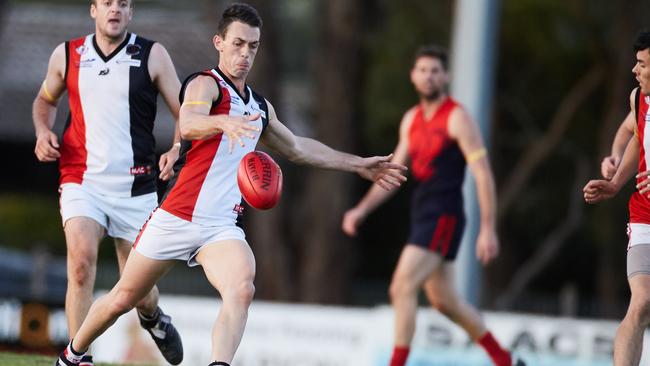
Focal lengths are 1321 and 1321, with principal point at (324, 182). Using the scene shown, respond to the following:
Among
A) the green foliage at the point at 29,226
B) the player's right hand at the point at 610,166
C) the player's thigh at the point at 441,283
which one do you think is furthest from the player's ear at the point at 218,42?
the green foliage at the point at 29,226

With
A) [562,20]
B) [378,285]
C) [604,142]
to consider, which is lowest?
[378,285]

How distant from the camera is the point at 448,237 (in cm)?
1045

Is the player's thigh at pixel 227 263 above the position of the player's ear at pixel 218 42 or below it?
below

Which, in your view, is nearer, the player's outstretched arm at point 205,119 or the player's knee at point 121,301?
the player's outstretched arm at point 205,119

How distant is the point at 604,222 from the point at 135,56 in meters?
16.0

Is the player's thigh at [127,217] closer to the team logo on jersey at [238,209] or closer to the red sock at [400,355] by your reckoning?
the team logo on jersey at [238,209]

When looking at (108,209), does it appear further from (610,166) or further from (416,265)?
(610,166)

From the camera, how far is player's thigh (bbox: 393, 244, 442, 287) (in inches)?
405

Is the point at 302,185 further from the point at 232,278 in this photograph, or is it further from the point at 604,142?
the point at 232,278

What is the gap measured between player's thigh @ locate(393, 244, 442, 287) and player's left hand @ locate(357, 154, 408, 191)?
284 cm

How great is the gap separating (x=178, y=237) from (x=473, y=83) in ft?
26.3

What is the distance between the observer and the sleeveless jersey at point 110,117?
27.5 ft

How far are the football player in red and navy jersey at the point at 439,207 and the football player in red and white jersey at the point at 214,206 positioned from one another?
297 cm

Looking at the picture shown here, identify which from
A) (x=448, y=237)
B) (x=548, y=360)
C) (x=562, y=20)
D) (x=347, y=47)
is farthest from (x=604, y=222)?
(x=448, y=237)
